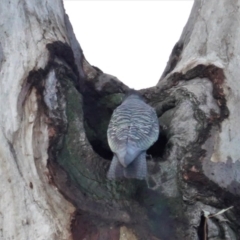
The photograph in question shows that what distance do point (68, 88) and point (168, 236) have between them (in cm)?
98

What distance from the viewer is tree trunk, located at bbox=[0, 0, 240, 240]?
143 inches

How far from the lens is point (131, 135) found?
391cm

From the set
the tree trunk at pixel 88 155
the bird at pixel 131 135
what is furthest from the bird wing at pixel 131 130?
the tree trunk at pixel 88 155

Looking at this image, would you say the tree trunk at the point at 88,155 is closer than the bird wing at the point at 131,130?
Yes

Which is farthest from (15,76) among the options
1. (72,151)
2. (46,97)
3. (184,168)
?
Answer: (184,168)

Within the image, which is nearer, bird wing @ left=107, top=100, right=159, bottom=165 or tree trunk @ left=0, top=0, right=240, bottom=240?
tree trunk @ left=0, top=0, right=240, bottom=240

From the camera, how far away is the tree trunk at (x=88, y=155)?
3.63m

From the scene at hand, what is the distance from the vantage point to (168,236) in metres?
3.66

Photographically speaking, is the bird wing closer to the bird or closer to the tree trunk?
the bird

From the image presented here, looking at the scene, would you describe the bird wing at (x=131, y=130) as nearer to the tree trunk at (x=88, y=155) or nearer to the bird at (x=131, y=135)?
the bird at (x=131, y=135)

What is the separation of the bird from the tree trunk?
0.10 m

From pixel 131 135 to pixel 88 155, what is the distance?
27cm

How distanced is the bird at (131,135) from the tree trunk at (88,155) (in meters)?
0.10

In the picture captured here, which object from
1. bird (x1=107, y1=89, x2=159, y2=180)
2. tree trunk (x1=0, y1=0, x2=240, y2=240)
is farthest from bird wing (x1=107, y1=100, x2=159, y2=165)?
tree trunk (x1=0, y1=0, x2=240, y2=240)
